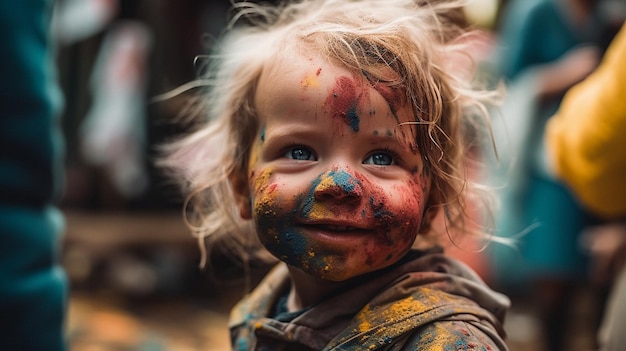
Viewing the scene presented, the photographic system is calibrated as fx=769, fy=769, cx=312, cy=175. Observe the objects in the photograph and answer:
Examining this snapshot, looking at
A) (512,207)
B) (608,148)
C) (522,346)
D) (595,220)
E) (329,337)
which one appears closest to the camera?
(329,337)

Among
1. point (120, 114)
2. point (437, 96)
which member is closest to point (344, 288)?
point (437, 96)

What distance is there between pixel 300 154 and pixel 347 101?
0.08 meters

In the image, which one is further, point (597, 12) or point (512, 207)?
point (512, 207)

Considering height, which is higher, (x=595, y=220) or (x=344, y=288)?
(x=344, y=288)

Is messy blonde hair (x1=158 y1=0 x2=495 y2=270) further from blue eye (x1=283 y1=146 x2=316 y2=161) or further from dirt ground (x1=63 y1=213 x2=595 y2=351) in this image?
dirt ground (x1=63 y1=213 x2=595 y2=351)

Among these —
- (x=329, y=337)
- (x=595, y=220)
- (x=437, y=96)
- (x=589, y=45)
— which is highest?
(x=437, y=96)

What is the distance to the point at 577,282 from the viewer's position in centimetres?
199

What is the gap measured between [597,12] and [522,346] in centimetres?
121

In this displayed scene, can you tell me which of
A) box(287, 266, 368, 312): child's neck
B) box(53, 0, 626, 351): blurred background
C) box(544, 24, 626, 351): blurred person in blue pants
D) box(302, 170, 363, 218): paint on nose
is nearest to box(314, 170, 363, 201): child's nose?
box(302, 170, 363, 218): paint on nose

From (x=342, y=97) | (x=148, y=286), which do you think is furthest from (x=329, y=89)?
(x=148, y=286)

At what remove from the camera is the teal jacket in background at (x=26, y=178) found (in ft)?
3.78

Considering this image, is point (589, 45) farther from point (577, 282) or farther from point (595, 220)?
point (577, 282)

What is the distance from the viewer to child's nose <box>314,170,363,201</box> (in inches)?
31.6

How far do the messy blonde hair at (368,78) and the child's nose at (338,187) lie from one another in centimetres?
10
